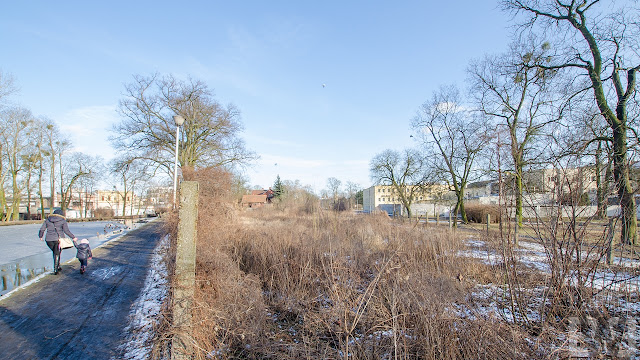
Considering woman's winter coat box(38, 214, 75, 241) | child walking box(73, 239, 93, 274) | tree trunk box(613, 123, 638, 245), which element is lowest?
child walking box(73, 239, 93, 274)

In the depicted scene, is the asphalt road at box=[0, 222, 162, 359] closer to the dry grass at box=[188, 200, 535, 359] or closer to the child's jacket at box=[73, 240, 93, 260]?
the child's jacket at box=[73, 240, 93, 260]

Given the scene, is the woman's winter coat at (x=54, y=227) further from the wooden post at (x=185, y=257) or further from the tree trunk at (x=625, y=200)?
the tree trunk at (x=625, y=200)

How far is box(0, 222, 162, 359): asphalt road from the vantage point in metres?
3.35

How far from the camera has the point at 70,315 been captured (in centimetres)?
435

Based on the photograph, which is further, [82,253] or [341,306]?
[82,253]

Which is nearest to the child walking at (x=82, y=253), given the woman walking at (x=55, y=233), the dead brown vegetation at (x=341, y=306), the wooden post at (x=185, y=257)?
the woman walking at (x=55, y=233)

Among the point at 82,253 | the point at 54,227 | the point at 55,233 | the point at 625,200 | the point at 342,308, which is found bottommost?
the point at 82,253

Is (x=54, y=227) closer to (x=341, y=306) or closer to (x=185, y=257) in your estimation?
(x=185, y=257)

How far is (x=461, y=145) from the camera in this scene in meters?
21.6

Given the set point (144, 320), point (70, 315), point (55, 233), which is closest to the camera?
point (144, 320)

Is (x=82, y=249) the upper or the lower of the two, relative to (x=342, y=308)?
lower

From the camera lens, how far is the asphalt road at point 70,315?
3.35 metres

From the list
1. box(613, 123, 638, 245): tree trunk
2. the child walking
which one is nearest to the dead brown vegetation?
box(613, 123, 638, 245): tree trunk

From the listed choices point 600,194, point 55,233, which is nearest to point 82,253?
point 55,233
